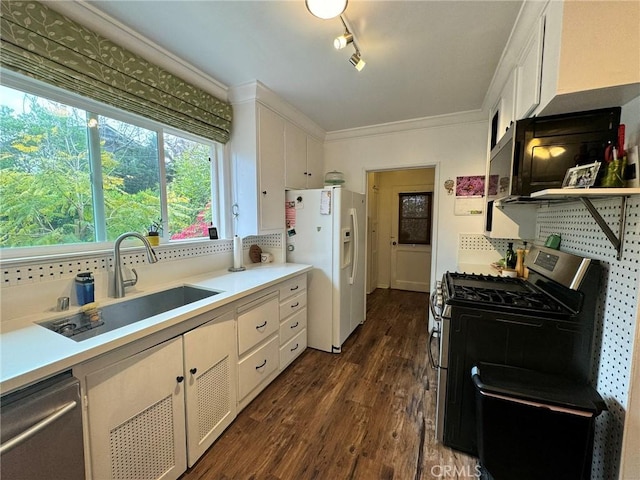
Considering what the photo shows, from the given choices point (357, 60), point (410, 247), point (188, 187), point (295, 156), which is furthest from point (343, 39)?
point (410, 247)

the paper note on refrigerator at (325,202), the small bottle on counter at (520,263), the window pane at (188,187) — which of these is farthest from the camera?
the paper note on refrigerator at (325,202)

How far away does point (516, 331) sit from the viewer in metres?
1.39

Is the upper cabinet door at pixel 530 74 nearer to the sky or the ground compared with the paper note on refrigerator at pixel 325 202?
nearer to the sky

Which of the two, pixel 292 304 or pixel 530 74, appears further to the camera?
pixel 292 304

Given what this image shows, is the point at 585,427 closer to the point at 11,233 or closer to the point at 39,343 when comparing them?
the point at 39,343

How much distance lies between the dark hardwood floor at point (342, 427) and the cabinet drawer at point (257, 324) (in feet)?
1.57

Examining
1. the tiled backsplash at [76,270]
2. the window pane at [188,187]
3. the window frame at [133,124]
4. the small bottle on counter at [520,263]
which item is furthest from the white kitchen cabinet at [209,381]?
the small bottle on counter at [520,263]

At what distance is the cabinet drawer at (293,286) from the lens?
225cm

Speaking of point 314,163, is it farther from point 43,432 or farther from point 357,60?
point 43,432

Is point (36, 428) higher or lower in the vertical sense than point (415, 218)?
lower

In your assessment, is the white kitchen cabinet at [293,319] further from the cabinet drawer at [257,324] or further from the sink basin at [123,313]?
the sink basin at [123,313]

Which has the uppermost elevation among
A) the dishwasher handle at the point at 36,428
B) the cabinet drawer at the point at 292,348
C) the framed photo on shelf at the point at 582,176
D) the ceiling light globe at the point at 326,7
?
the ceiling light globe at the point at 326,7

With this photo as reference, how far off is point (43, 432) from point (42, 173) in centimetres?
126

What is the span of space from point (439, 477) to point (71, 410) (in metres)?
1.73
